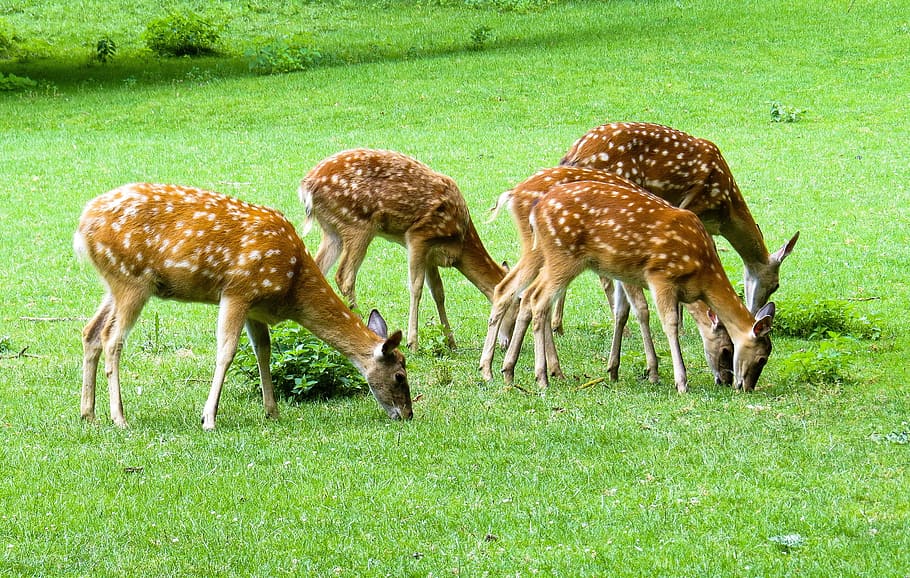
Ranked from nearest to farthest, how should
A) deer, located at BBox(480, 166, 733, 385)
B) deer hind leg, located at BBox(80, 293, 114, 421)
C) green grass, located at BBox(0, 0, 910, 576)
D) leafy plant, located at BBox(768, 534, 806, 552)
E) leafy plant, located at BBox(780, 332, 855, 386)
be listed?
leafy plant, located at BBox(768, 534, 806, 552), green grass, located at BBox(0, 0, 910, 576), deer hind leg, located at BBox(80, 293, 114, 421), leafy plant, located at BBox(780, 332, 855, 386), deer, located at BBox(480, 166, 733, 385)

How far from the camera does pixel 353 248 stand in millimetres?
11000

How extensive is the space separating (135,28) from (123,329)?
2454 centimetres

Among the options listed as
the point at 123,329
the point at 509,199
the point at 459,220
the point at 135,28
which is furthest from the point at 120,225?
the point at 135,28

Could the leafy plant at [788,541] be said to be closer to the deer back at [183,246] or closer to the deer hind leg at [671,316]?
the deer hind leg at [671,316]

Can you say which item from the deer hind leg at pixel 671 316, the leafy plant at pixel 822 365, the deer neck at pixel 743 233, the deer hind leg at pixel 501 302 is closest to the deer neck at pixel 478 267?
the deer hind leg at pixel 501 302

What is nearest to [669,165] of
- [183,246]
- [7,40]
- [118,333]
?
[183,246]

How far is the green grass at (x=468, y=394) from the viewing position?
5738 mm

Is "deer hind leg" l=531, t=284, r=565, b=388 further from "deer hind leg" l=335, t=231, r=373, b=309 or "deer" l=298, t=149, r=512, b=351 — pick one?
"deer hind leg" l=335, t=231, r=373, b=309

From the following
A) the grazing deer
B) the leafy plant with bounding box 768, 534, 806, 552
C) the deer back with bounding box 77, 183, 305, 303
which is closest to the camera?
the leafy plant with bounding box 768, 534, 806, 552

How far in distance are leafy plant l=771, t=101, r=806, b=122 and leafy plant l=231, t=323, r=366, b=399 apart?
15.3 metres

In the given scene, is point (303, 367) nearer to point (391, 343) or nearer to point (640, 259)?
point (391, 343)

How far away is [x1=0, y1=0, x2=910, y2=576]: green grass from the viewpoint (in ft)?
18.8

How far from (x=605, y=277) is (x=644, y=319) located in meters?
0.45

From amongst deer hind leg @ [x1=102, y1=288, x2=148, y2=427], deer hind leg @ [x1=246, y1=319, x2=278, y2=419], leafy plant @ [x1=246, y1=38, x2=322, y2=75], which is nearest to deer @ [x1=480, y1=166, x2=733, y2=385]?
deer hind leg @ [x1=246, y1=319, x2=278, y2=419]
